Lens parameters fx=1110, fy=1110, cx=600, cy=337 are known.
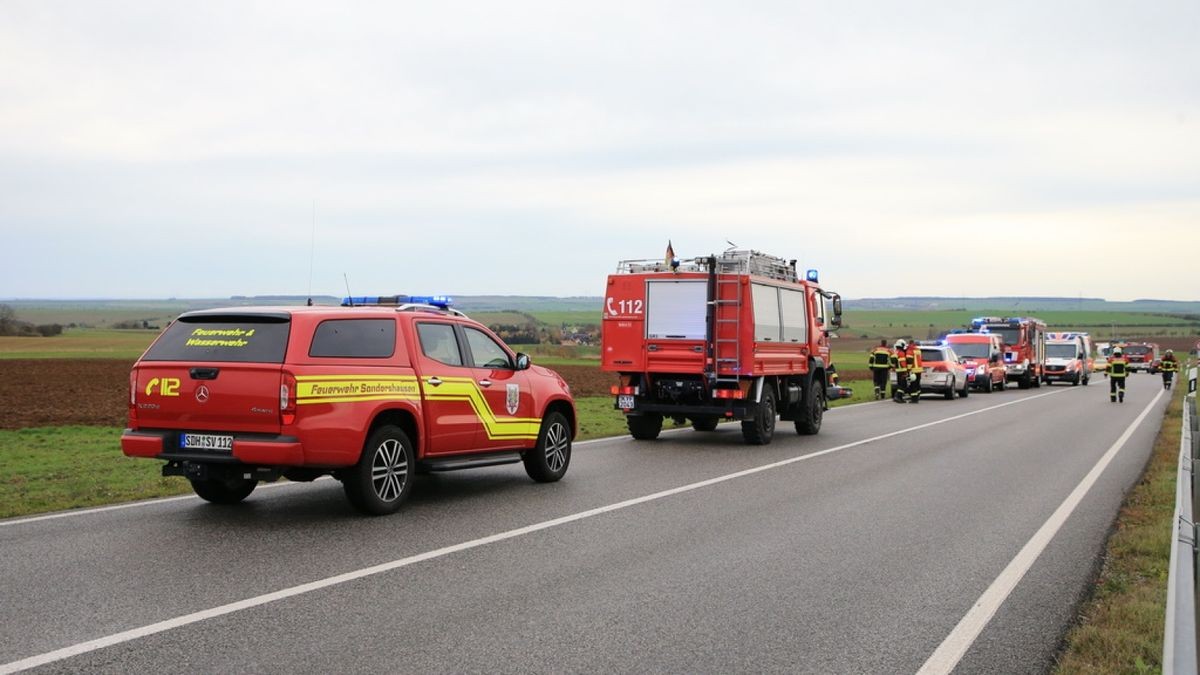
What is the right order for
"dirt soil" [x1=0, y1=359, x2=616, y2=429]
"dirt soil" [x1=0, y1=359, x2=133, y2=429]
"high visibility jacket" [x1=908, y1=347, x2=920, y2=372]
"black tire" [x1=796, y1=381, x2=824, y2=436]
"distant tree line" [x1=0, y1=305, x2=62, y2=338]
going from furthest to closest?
1. "distant tree line" [x1=0, y1=305, x2=62, y2=338]
2. "high visibility jacket" [x1=908, y1=347, x2=920, y2=372]
3. "dirt soil" [x1=0, y1=359, x2=616, y2=429]
4. "dirt soil" [x1=0, y1=359, x2=133, y2=429]
5. "black tire" [x1=796, y1=381, x2=824, y2=436]

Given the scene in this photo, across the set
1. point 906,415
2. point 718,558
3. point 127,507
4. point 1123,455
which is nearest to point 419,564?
point 718,558

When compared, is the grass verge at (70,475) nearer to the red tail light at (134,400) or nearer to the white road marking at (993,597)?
the red tail light at (134,400)

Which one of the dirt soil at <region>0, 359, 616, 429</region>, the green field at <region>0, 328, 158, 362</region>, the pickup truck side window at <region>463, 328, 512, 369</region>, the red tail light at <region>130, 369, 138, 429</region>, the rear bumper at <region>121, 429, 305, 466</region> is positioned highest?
the pickup truck side window at <region>463, 328, 512, 369</region>

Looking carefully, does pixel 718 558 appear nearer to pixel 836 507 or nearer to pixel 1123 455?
pixel 836 507

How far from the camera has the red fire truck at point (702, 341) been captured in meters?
17.4

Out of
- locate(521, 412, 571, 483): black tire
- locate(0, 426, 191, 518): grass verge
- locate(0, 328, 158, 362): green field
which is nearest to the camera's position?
locate(0, 426, 191, 518): grass verge

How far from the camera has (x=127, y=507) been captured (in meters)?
10.2

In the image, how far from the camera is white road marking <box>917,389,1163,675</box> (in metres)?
5.57

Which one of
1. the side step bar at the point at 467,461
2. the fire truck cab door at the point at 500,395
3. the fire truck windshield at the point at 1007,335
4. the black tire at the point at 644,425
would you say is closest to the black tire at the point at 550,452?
the fire truck cab door at the point at 500,395

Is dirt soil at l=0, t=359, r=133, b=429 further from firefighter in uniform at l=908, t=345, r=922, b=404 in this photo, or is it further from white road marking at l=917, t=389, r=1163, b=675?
firefighter in uniform at l=908, t=345, r=922, b=404

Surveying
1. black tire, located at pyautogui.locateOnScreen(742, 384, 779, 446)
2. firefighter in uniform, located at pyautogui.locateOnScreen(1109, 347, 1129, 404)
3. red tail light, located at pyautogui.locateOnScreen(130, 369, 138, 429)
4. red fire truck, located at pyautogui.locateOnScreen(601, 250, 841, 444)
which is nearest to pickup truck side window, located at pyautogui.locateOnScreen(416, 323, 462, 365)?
red tail light, located at pyautogui.locateOnScreen(130, 369, 138, 429)

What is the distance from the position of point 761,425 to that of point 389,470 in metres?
8.97

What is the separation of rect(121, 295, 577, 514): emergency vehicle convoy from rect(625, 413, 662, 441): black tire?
305 inches

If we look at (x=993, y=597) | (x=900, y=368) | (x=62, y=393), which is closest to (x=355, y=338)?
(x=993, y=597)
